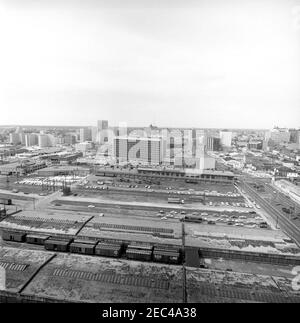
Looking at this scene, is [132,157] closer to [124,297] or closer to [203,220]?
[203,220]

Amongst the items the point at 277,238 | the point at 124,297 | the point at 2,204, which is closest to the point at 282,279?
the point at 277,238

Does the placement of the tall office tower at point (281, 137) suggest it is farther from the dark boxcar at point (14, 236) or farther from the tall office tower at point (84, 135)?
the dark boxcar at point (14, 236)

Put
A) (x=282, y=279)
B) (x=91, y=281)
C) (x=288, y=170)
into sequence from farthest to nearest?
(x=288, y=170)
(x=282, y=279)
(x=91, y=281)

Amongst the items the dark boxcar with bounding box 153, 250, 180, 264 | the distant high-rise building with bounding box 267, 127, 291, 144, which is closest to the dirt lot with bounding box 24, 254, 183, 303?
the dark boxcar with bounding box 153, 250, 180, 264

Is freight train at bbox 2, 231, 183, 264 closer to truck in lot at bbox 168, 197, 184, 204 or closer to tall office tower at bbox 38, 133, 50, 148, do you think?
truck in lot at bbox 168, 197, 184, 204

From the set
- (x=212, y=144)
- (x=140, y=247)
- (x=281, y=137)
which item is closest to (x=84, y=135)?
(x=212, y=144)

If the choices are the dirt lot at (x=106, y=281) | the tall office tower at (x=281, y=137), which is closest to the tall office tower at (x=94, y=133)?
the tall office tower at (x=281, y=137)
